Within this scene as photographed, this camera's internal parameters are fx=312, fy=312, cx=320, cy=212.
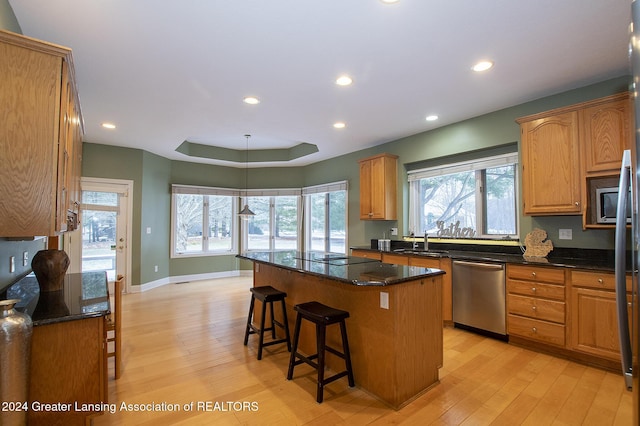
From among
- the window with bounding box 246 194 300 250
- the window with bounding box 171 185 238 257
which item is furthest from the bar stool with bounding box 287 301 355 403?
the window with bounding box 171 185 238 257

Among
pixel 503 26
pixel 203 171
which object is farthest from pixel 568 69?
pixel 203 171

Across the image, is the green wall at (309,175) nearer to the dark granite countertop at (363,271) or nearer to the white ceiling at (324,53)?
the white ceiling at (324,53)

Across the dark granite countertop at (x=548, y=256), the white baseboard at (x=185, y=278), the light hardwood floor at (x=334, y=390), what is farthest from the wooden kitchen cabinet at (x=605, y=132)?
the white baseboard at (x=185, y=278)

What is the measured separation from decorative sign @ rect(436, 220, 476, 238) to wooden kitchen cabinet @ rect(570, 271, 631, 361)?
1.51 meters

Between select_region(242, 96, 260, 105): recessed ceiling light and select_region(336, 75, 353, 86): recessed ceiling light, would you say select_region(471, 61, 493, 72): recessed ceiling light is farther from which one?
select_region(242, 96, 260, 105): recessed ceiling light

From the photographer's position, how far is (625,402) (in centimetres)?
222

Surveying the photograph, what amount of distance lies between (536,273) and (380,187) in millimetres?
2472

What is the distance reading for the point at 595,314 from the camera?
2688 mm

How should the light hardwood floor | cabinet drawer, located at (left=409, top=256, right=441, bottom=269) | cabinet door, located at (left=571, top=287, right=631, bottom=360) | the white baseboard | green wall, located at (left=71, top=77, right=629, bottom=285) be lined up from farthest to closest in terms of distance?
the white baseboard → cabinet drawer, located at (left=409, top=256, right=441, bottom=269) → green wall, located at (left=71, top=77, right=629, bottom=285) → cabinet door, located at (left=571, top=287, right=631, bottom=360) → the light hardwood floor

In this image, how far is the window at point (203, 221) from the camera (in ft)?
21.9

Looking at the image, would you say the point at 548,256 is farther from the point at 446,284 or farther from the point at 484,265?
the point at 446,284

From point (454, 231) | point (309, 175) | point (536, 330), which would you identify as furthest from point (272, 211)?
point (536, 330)

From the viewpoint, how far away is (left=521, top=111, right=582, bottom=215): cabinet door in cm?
307

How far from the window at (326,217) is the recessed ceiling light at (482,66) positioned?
3.44 meters
